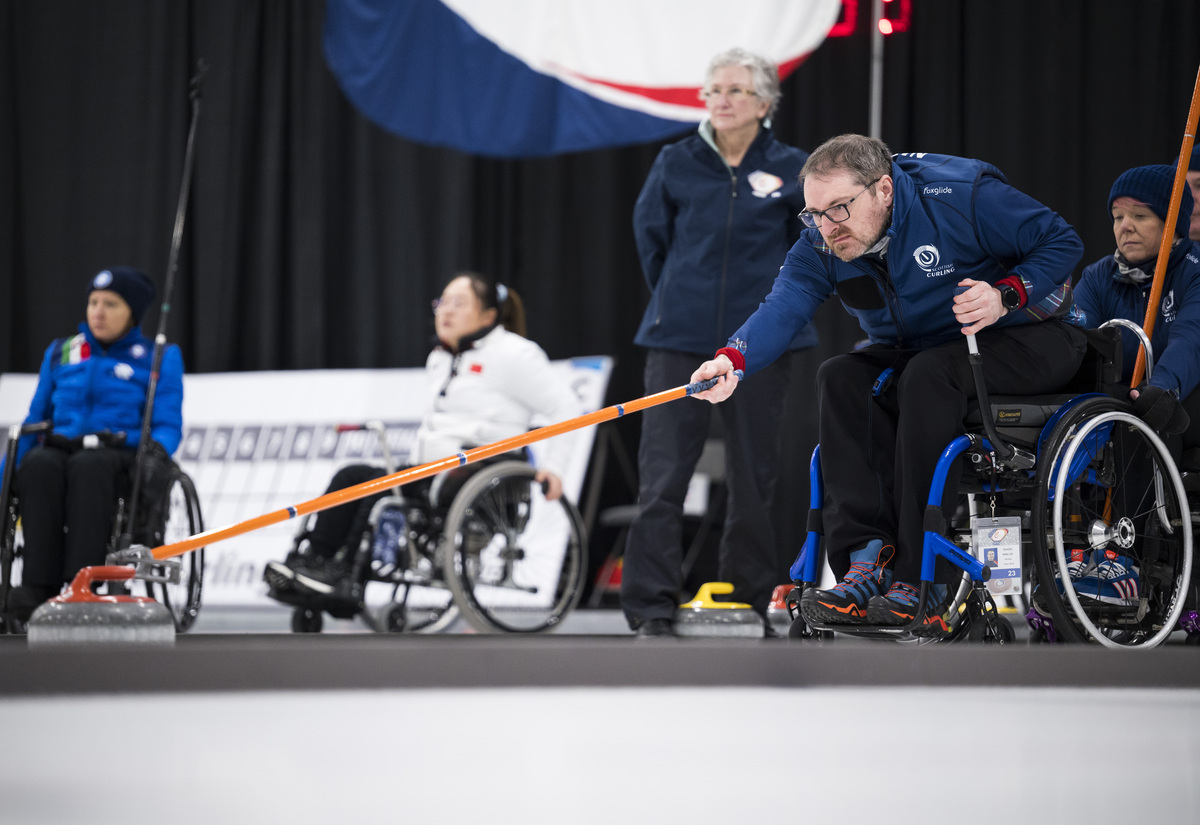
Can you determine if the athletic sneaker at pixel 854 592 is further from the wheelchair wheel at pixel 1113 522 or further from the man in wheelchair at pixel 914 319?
the wheelchair wheel at pixel 1113 522

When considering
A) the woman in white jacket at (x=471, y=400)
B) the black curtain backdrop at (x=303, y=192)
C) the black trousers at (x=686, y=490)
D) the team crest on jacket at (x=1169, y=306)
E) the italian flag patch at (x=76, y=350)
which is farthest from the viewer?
the black curtain backdrop at (x=303, y=192)

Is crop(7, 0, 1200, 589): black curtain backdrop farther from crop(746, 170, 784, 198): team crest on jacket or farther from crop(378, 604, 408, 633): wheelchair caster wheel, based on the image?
crop(746, 170, 784, 198): team crest on jacket

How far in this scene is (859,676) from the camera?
1680 mm

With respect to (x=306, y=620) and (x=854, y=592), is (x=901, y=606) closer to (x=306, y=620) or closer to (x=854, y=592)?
(x=854, y=592)

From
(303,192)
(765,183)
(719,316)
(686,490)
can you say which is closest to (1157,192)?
(765,183)

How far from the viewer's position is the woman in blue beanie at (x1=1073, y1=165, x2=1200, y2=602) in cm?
231

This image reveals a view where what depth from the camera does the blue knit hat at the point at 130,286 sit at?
3516 mm

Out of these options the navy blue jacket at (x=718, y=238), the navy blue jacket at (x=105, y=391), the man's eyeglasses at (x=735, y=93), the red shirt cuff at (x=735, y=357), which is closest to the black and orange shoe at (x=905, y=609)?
the red shirt cuff at (x=735, y=357)

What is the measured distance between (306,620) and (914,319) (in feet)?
6.41

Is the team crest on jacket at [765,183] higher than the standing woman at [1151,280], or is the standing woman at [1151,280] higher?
the team crest on jacket at [765,183]

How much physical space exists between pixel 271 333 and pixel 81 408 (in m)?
1.44

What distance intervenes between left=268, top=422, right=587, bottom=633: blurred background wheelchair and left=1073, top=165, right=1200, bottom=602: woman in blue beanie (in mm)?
1493

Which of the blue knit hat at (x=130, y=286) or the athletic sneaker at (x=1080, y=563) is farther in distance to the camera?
the blue knit hat at (x=130, y=286)

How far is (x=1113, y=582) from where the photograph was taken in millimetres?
2182
